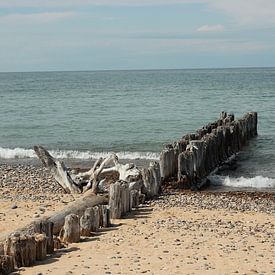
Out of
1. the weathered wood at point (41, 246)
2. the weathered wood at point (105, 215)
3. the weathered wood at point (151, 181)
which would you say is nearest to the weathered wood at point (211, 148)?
the weathered wood at point (151, 181)

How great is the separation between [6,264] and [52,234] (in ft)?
5.60

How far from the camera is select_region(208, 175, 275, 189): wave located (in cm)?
2059

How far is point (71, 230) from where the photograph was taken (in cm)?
1222

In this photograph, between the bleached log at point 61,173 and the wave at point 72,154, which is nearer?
the bleached log at point 61,173

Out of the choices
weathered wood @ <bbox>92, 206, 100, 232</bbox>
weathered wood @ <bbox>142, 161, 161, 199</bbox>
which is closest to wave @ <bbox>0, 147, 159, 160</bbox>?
weathered wood @ <bbox>142, 161, 161, 199</bbox>

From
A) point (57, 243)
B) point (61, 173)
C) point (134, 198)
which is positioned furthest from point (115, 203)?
point (61, 173)

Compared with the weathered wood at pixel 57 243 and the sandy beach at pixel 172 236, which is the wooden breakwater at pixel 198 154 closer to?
the sandy beach at pixel 172 236

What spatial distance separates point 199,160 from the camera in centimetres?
2067

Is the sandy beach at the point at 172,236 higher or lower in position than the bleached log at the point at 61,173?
lower

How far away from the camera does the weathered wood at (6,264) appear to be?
1005 centimetres

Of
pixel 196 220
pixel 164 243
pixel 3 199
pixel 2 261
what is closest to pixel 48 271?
pixel 2 261

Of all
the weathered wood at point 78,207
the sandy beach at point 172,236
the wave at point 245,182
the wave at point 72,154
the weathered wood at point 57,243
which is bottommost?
the wave at point 72,154

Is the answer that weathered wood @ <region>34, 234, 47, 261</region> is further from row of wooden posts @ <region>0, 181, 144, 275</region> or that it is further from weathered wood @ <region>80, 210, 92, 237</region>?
weathered wood @ <region>80, 210, 92, 237</region>

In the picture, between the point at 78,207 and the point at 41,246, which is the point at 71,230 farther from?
the point at 78,207
